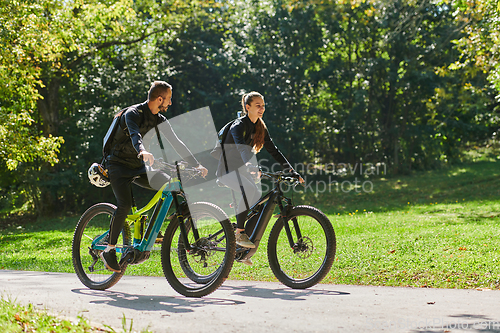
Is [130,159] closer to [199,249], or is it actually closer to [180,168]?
[180,168]

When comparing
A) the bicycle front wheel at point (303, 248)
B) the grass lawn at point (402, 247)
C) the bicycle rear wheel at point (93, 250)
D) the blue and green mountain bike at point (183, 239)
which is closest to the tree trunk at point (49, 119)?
the grass lawn at point (402, 247)

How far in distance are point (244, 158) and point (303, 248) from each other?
116 cm

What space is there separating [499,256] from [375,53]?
23.8 meters

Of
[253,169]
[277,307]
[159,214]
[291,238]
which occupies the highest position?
[253,169]

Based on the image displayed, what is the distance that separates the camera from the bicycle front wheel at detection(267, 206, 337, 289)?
4957mm

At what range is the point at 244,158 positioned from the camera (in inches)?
208

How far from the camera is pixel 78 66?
21.5 meters

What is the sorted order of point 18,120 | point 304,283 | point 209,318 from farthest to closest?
point 18,120, point 304,283, point 209,318

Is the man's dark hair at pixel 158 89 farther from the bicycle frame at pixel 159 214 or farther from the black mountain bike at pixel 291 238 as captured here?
the black mountain bike at pixel 291 238

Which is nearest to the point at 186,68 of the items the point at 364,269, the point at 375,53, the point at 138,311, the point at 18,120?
the point at 375,53

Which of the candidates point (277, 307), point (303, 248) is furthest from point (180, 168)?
point (277, 307)

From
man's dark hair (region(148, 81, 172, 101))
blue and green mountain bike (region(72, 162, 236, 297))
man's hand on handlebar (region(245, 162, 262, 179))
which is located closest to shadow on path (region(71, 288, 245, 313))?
blue and green mountain bike (region(72, 162, 236, 297))

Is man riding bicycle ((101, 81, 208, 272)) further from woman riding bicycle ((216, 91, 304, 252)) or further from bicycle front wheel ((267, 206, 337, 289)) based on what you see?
bicycle front wheel ((267, 206, 337, 289))

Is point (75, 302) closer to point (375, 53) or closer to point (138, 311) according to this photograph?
point (138, 311)
